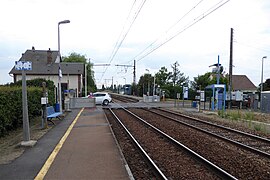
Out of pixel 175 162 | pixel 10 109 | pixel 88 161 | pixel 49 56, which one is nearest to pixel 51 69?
pixel 49 56

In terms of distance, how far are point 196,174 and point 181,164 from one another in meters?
0.96

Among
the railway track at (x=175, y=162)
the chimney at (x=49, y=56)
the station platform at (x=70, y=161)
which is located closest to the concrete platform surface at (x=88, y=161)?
the station platform at (x=70, y=161)

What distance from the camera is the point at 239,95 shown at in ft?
117

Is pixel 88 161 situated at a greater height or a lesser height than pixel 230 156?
greater

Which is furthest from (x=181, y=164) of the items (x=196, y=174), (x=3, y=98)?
(x=3, y=98)

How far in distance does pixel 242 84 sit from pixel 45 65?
5482 cm

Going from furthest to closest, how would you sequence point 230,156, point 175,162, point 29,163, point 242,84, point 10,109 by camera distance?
point 242,84, point 10,109, point 230,156, point 175,162, point 29,163

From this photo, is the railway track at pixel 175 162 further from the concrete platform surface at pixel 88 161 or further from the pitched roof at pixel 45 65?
the pitched roof at pixel 45 65

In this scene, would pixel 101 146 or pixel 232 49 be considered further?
pixel 232 49

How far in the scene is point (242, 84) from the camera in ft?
274

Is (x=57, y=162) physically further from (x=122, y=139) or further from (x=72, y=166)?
(x=122, y=139)

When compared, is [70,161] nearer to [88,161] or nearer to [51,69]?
[88,161]

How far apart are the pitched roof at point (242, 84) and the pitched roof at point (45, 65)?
1734 inches

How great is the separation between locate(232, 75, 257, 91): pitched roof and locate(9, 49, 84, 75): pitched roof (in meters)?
44.0
